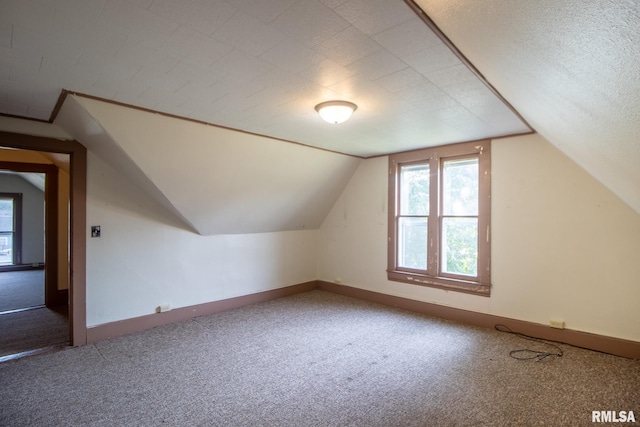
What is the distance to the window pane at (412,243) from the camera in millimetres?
4551

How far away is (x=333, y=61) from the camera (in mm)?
1956

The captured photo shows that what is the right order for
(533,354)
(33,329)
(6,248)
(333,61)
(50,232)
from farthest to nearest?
(6,248), (50,232), (33,329), (533,354), (333,61)

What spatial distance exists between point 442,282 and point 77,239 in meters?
4.19

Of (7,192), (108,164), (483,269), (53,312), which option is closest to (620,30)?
(483,269)

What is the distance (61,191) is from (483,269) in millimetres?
6076

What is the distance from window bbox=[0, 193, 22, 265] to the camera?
7824mm

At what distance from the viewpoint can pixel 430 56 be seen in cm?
190

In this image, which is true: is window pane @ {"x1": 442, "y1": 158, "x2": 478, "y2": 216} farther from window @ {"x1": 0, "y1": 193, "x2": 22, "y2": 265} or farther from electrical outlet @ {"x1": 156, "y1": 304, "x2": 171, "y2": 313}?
window @ {"x1": 0, "y1": 193, "x2": 22, "y2": 265}

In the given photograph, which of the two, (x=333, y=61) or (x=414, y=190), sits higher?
(x=333, y=61)

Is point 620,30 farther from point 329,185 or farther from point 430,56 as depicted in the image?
point 329,185

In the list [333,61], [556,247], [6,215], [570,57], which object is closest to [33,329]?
[333,61]

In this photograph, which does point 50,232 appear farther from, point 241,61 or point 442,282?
point 442,282

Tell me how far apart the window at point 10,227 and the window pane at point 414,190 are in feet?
29.5

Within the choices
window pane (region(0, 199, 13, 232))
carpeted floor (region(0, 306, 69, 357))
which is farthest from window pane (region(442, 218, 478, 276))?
window pane (region(0, 199, 13, 232))
